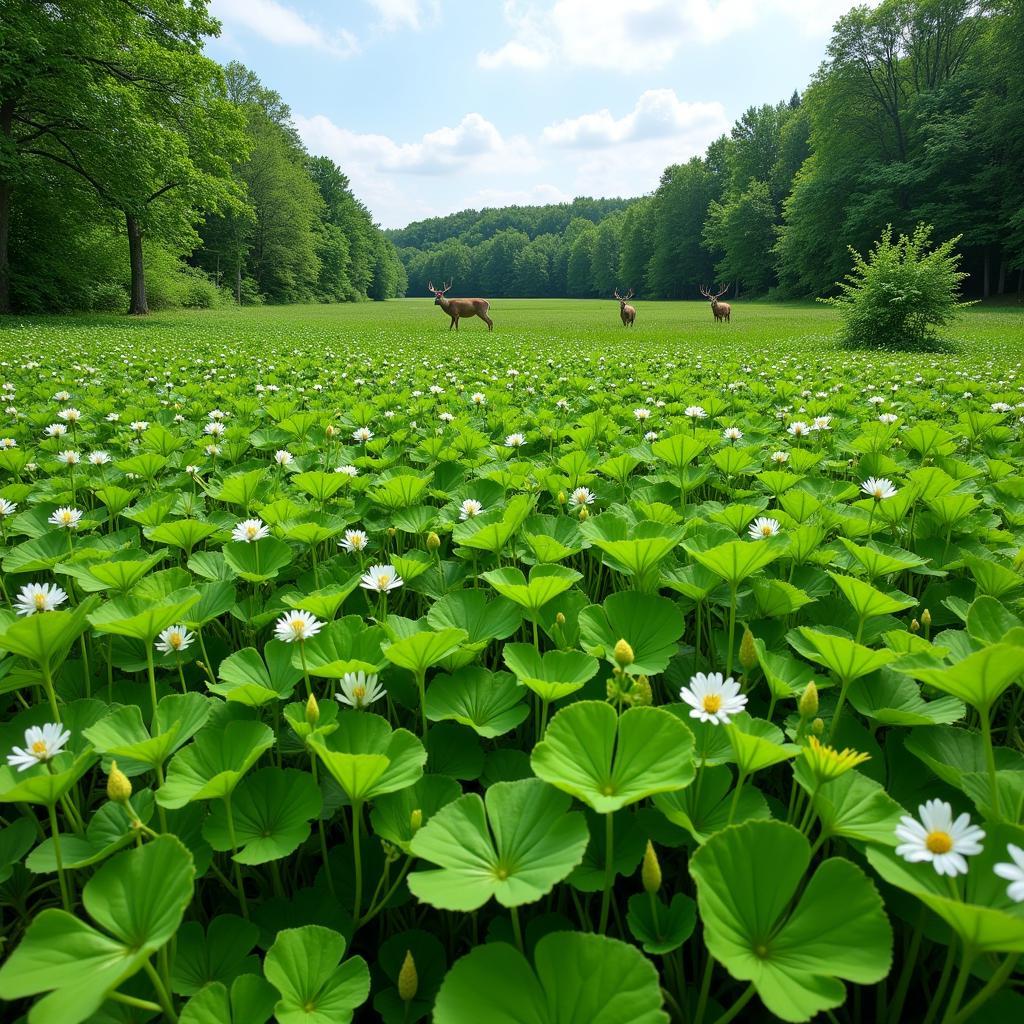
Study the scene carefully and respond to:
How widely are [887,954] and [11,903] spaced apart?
959 millimetres

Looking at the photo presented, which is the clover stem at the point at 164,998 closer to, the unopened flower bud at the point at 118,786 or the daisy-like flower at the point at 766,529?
the unopened flower bud at the point at 118,786

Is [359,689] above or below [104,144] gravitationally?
below

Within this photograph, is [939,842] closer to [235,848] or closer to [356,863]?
[356,863]

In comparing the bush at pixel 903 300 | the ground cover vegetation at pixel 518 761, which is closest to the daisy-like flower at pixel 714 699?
the ground cover vegetation at pixel 518 761

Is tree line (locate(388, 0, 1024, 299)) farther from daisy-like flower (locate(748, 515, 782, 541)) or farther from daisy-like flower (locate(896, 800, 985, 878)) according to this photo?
daisy-like flower (locate(896, 800, 985, 878))

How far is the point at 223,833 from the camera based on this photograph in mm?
743

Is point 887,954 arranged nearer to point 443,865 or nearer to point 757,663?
point 443,865

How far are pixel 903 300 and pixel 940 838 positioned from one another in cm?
969

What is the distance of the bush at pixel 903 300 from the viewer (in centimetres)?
820

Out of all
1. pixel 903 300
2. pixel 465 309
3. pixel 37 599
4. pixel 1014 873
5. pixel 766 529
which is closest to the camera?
pixel 1014 873

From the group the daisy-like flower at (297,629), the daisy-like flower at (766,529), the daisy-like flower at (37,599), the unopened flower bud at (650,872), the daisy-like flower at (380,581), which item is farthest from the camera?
the daisy-like flower at (766,529)

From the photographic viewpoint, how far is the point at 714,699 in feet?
2.48

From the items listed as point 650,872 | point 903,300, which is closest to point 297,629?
point 650,872

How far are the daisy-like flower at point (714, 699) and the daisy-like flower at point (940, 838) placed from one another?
0.67 feet
